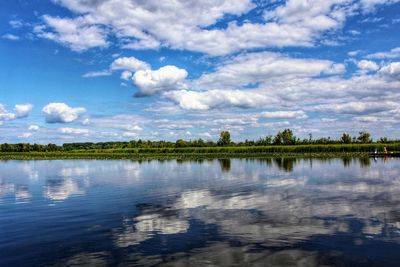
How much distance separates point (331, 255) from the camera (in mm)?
12234

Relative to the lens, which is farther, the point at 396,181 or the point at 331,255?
the point at 396,181

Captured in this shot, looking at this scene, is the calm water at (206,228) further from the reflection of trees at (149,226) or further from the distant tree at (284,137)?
the distant tree at (284,137)

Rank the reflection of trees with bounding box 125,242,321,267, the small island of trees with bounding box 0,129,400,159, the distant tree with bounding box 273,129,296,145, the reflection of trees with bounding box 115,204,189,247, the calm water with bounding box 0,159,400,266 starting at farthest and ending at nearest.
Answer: the distant tree with bounding box 273,129,296,145 < the small island of trees with bounding box 0,129,400,159 < the reflection of trees with bounding box 115,204,189,247 < the calm water with bounding box 0,159,400,266 < the reflection of trees with bounding box 125,242,321,267

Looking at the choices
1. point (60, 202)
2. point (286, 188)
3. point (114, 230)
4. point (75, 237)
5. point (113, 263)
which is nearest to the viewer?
point (113, 263)

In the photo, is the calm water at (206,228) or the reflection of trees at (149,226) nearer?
the calm water at (206,228)

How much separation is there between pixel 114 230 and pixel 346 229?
9257mm

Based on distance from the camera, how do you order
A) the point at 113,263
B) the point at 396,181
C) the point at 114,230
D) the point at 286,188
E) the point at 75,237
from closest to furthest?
the point at 113,263 < the point at 75,237 < the point at 114,230 < the point at 286,188 < the point at 396,181

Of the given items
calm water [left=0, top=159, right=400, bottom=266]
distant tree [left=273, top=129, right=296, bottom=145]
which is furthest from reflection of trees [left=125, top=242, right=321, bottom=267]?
distant tree [left=273, top=129, right=296, bottom=145]

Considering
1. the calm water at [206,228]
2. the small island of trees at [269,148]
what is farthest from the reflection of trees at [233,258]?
the small island of trees at [269,148]

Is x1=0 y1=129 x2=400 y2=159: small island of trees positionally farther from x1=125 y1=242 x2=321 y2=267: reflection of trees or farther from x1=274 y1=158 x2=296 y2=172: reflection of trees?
x1=125 y1=242 x2=321 y2=267: reflection of trees

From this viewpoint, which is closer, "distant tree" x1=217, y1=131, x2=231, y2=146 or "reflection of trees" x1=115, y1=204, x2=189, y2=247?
"reflection of trees" x1=115, y1=204, x2=189, y2=247

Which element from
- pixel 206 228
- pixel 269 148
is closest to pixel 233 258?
pixel 206 228

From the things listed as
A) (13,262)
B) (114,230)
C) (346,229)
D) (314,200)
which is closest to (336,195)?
(314,200)

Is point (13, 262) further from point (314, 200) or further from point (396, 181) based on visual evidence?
point (396, 181)
